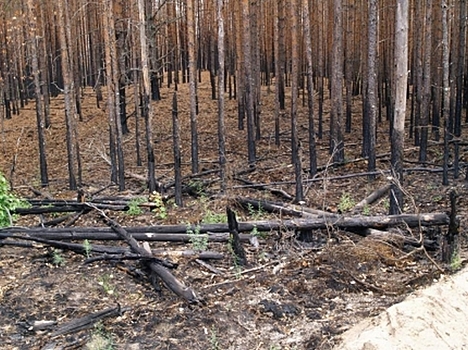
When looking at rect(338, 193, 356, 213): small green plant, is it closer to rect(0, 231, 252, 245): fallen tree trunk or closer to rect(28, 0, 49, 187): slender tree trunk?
rect(0, 231, 252, 245): fallen tree trunk

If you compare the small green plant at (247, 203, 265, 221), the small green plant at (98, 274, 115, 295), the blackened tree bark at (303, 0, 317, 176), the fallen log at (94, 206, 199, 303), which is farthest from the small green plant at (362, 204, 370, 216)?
the small green plant at (98, 274, 115, 295)

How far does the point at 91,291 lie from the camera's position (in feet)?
18.2

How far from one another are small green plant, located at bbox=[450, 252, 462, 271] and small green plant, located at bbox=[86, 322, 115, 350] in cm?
365

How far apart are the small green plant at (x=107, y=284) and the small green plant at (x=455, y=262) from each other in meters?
3.74

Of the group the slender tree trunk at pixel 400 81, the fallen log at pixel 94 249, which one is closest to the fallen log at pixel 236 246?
the fallen log at pixel 94 249

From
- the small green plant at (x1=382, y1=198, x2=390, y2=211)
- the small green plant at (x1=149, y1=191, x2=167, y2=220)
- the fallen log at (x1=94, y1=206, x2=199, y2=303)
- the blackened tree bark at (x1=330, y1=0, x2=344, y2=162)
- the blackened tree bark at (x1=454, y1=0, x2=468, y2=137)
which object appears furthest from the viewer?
the blackened tree bark at (x1=454, y1=0, x2=468, y2=137)

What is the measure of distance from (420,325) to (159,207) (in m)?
5.43

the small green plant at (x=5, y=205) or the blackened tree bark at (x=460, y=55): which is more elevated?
the blackened tree bark at (x=460, y=55)

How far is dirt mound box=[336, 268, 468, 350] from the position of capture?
412 centimetres

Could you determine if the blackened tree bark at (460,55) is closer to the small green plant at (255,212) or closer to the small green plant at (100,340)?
the small green plant at (255,212)

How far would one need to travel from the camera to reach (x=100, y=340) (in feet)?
14.6

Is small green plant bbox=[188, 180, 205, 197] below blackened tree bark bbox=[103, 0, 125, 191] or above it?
below

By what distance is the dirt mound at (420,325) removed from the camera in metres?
4.12

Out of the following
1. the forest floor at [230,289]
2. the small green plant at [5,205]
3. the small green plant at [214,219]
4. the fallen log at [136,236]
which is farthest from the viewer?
the small green plant at [214,219]
